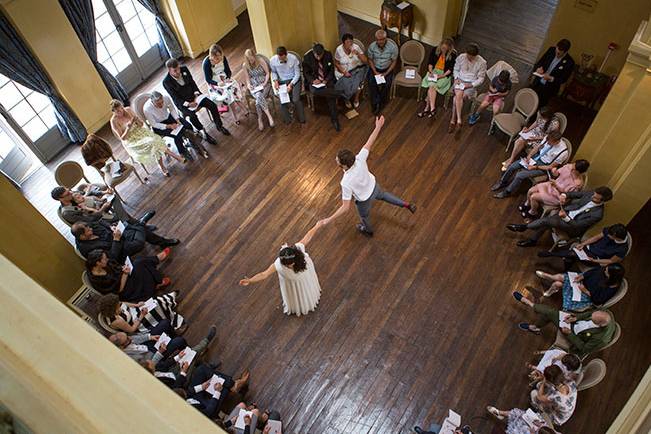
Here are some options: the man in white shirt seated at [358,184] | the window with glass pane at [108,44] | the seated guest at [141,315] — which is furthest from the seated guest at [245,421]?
the window with glass pane at [108,44]

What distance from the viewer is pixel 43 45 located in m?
6.55

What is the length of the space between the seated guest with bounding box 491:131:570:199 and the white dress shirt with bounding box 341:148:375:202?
2087mm

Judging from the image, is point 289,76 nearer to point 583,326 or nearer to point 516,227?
point 516,227

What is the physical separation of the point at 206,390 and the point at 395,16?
658 centimetres

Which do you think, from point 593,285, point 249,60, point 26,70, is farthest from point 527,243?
point 26,70

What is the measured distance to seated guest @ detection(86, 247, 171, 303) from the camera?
16.7 ft

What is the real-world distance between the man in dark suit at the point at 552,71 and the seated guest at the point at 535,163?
129 centimetres

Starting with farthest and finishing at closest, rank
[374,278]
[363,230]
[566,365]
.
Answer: [363,230], [374,278], [566,365]

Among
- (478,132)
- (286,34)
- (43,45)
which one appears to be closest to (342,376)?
(478,132)

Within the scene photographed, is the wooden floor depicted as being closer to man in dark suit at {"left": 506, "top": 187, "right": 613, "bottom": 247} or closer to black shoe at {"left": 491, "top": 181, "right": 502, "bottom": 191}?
black shoe at {"left": 491, "top": 181, "right": 502, "bottom": 191}

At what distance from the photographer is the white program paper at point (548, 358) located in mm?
4797

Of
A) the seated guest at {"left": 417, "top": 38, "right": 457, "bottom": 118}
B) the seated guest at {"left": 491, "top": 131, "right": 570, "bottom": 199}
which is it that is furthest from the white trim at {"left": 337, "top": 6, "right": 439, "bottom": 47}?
the seated guest at {"left": 491, "top": 131, "right": 570, "bottom": 199}

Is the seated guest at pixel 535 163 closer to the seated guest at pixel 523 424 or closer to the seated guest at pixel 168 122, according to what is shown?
the seated guest at pixel 523 424

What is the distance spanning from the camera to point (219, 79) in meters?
7.20
